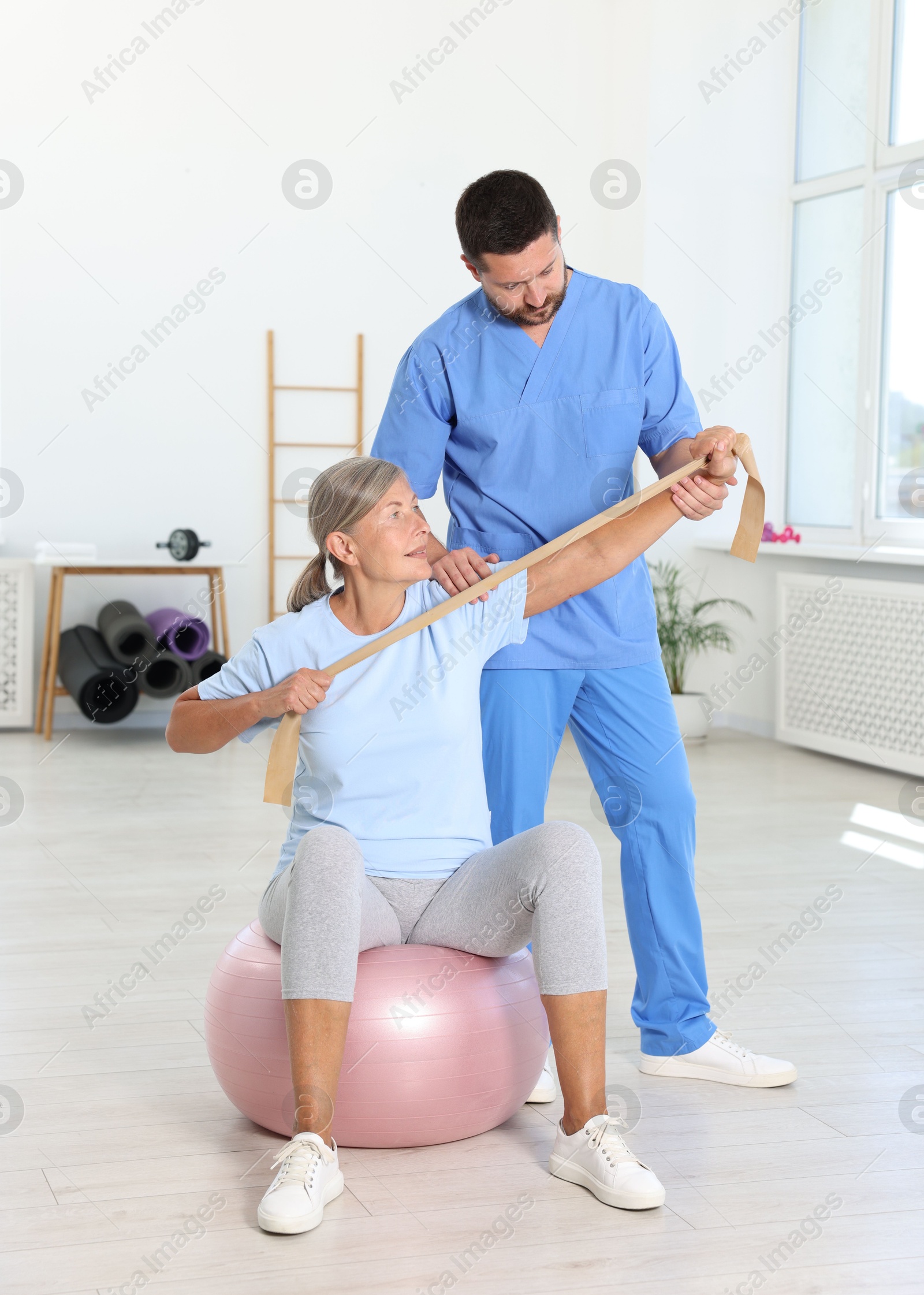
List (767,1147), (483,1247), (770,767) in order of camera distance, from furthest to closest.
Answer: (770,767)
(767,1147)
(483,1247)

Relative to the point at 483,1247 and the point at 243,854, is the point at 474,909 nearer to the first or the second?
the point at 483,1247

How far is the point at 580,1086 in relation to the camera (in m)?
1.51

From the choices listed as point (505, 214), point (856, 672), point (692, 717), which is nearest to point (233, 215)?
point (692, 717)

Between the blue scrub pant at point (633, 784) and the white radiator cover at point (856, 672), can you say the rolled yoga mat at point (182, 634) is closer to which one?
the white radiator cover at point (856, 672)

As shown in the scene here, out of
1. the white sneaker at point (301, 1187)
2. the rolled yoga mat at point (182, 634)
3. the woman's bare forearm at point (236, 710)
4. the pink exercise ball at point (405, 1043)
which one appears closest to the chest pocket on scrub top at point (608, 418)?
the woman's bare forearm at point (236, 710)

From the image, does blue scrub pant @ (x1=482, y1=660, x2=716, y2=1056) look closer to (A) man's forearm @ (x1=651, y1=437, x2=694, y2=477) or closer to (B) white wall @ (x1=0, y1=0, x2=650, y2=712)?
(A) man's forearm @ (x1=651, y1=437, x2=694, y2=477)

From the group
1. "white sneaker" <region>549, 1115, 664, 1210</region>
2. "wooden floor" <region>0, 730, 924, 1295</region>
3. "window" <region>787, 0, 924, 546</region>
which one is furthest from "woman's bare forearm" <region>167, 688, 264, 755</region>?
"window" <region>787, 0, 924, 546</region>

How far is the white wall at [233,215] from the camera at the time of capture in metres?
4.90

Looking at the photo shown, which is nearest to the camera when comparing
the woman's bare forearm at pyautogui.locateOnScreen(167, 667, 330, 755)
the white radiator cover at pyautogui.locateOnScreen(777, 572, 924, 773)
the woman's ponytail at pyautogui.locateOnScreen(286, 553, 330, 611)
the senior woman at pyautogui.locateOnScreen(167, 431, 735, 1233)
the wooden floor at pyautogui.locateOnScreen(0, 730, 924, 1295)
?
the wooden floor at pyautogui.locateOnScreen(0, 730, 924, 1295)

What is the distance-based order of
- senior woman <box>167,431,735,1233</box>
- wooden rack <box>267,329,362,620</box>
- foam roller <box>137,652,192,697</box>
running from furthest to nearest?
wooden rack <box>267,329,362,620</box>, foam roller <box>137,652,192,697</box>, senior woman <box>167,431,735,1233</box>

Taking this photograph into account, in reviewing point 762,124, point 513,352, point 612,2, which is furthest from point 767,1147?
point 612,2

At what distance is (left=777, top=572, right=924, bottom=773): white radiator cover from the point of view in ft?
13.7

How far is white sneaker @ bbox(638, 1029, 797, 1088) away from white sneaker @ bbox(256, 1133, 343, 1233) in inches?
22.9

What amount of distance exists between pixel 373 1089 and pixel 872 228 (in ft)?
13.1
